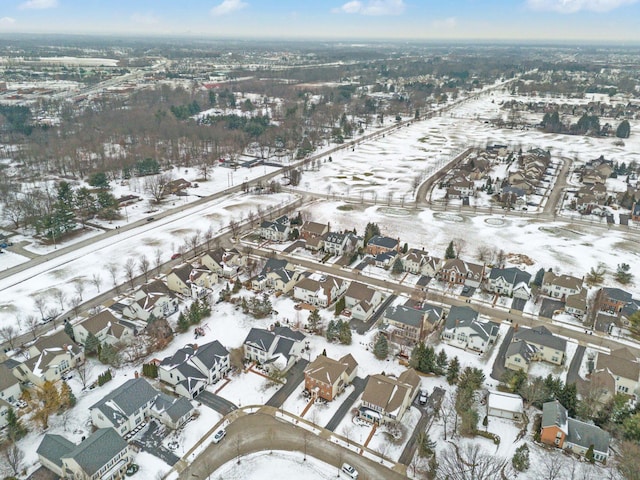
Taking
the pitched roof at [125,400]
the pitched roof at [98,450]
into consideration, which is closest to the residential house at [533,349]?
the pitched roof at [125,400]

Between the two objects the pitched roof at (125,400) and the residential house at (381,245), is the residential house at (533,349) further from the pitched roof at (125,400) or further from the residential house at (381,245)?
the pitched roof at (125,400)

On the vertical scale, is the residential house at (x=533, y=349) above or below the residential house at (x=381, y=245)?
below

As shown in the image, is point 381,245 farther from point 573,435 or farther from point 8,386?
point 8,386

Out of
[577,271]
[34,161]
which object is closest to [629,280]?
[577,271]

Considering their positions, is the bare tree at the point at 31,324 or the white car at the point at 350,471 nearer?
the white car at the point at 350,471

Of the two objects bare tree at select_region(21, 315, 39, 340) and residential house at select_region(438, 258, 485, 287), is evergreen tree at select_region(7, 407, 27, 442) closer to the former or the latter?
bare tree at select_region(21, 315, 39, 340)

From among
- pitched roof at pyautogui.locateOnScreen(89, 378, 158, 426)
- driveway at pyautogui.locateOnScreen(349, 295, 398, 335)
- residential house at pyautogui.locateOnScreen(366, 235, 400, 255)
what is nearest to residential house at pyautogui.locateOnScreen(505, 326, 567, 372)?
driveway at pyautogui.locateOnScreen(349, 295, 398, 335)

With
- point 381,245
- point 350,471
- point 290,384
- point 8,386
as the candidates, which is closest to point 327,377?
point 290,384
